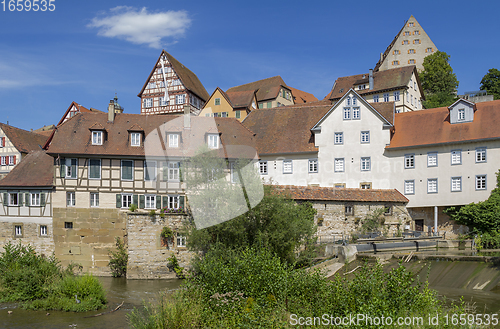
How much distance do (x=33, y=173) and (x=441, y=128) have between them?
86.6 feet

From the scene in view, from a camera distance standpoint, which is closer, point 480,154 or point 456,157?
point 480,154

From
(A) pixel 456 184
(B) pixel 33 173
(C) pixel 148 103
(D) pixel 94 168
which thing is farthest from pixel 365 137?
(C) pixel 148 103

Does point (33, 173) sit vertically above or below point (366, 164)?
below

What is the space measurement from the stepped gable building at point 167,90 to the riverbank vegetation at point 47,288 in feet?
107

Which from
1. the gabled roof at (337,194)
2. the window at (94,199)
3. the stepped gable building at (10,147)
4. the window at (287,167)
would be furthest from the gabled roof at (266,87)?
the window at (94,199)

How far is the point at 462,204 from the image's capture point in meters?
29.1

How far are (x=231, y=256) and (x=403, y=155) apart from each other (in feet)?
56.4

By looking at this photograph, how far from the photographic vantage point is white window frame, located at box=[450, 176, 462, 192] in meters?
29.4

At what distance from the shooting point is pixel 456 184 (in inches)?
1164

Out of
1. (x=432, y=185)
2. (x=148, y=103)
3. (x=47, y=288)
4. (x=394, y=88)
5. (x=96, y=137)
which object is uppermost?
(x=394, y=88)

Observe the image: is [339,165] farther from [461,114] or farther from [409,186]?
[461,114]

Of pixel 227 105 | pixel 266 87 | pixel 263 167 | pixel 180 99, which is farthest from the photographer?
pixel 266 87

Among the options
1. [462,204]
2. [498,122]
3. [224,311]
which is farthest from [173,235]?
[498,122]

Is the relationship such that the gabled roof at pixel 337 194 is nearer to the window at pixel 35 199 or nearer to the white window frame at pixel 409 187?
the white window frame at pixel 409 187
